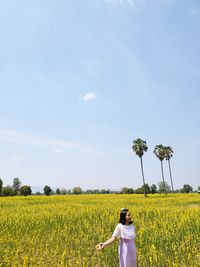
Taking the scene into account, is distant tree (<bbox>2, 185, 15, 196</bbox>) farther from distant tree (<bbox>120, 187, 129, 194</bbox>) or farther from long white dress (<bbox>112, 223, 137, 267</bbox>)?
long white dress (<bbox>112, 223, 137, 267</bbox>)

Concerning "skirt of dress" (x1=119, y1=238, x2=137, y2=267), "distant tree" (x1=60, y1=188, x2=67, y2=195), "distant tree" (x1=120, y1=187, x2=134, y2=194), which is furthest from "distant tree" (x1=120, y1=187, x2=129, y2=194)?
"skirt of dress" (x1=119, y1=238, x2=137, y2=267)

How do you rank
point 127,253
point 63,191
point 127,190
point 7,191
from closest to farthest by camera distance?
point 127,253
point 7,191
point 127,190
point 63,191

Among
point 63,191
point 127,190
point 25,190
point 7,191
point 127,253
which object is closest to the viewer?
point 127,253

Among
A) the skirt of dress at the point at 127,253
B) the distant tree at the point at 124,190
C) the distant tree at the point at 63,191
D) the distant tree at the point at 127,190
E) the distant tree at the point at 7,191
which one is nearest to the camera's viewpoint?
the skirt of dress at the point at 127,253

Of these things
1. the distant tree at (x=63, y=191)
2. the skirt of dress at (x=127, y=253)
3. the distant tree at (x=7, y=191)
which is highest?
the distant tree at (x=63, y=191)

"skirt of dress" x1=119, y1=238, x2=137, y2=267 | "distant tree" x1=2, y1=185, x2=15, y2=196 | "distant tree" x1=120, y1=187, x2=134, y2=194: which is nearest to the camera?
"skirt of dress" x1=119, y1=238, x2=137, y2=267

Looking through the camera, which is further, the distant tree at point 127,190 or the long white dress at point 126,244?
the distant tree at point 127,190

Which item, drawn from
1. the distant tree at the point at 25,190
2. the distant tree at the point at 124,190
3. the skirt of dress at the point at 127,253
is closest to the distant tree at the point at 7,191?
the distant tree at the point at 25,190

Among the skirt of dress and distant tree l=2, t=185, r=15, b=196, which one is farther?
distant tree l=2, t=185, r=15, b=196

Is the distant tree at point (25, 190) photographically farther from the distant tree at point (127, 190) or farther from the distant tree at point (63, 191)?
the distant tree at point (63, 191)

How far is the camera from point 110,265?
25.0 ft

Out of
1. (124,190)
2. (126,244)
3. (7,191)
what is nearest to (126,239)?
(126,244)

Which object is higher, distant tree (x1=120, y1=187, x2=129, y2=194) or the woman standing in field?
distant tree (x1=120, y1=187, x2=129, y2=194)

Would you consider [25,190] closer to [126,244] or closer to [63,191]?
[63,191]
